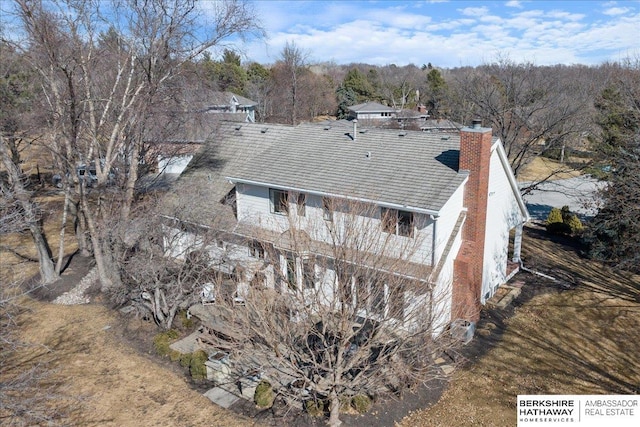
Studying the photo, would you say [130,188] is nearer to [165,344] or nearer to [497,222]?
[165,344]

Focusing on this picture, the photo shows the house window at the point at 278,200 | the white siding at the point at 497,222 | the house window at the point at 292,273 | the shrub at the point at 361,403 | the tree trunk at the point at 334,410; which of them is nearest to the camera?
the house window at the point at 292,273

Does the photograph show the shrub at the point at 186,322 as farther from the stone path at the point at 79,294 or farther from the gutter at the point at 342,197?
the gutter at the point at 342,197

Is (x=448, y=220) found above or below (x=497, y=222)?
above

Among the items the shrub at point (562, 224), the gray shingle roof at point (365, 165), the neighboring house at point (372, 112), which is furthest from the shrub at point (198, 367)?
the neighboring house at point (372, 112)

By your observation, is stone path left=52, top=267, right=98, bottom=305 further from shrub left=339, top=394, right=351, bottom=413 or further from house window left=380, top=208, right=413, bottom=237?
house window left=380, top=208, right=413, bottom=237

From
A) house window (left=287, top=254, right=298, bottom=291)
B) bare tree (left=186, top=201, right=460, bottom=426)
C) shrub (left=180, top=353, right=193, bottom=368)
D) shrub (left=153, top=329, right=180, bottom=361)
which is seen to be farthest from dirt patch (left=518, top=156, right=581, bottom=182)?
shrub (left=180, top=353, right=193, bottom=368)

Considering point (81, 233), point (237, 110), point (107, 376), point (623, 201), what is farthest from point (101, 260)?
point (237, 110)

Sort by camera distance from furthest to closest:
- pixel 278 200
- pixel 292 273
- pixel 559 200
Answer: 1. pixel 559 200
2. pixel 278 200
3. pixel 292 273
